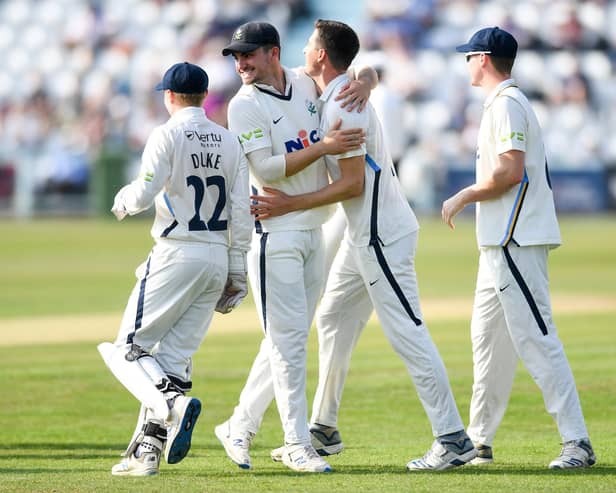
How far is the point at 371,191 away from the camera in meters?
6.73

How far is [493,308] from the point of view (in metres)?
6.94

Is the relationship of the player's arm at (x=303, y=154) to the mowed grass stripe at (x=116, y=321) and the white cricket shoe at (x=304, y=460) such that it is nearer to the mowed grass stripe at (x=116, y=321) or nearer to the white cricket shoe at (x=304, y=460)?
the white cricket shoe at (x=304, y=460)

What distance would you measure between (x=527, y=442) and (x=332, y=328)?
4.80ft

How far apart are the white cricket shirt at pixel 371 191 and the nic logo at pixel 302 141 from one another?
52mm

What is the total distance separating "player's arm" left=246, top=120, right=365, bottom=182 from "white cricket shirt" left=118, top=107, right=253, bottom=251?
0.10 metres

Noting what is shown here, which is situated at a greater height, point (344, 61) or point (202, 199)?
point (344, 61)

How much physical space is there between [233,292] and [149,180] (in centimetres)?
85

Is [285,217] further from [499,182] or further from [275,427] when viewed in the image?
[275,427]

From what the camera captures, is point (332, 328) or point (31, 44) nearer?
point (332, 328)

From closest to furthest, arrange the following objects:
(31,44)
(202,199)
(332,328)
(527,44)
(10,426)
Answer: (202,199) < (332,328) < (10,426) < (527,44) < (31,44)

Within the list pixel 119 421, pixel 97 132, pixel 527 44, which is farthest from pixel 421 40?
pixel 119 421

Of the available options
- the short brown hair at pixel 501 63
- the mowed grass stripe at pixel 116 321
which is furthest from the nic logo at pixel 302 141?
the mowed grass stripe at pixel 116 321

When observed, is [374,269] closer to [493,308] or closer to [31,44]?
[493,308]

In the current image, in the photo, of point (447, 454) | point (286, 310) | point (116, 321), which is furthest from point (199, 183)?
point (116, 321)
